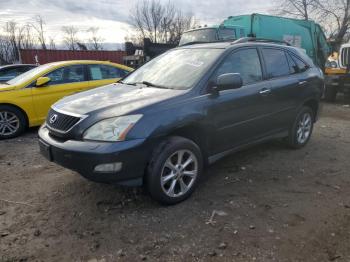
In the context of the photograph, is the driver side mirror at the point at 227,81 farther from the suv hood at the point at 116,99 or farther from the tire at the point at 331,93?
the tire at the point at 331,93

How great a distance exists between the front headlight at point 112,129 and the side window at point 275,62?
92.7 inches

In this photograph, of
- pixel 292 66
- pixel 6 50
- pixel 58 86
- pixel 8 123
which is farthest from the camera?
pixel 6 50

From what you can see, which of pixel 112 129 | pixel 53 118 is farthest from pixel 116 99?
pixel 53 118

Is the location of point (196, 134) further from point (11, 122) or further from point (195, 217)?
point (11, 122)

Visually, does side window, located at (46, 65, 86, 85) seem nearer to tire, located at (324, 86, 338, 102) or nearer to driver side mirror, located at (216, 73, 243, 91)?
driver side mirror, located at (216, 73, 243, 91)

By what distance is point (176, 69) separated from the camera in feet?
14.1

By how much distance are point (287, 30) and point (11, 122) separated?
1011 cm

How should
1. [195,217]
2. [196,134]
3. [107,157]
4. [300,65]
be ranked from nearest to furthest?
[107,157] < [195,217] < [196,134] < [300,65]

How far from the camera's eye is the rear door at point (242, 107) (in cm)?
402

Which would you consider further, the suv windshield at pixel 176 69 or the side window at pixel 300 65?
the side window at pixel 300 65

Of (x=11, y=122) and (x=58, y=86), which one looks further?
(x=58, y=86)

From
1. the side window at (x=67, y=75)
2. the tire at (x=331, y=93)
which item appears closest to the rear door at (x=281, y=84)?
the side window at (x=67, y=75)

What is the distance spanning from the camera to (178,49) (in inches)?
192

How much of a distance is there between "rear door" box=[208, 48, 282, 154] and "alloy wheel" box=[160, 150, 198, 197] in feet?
1.30
